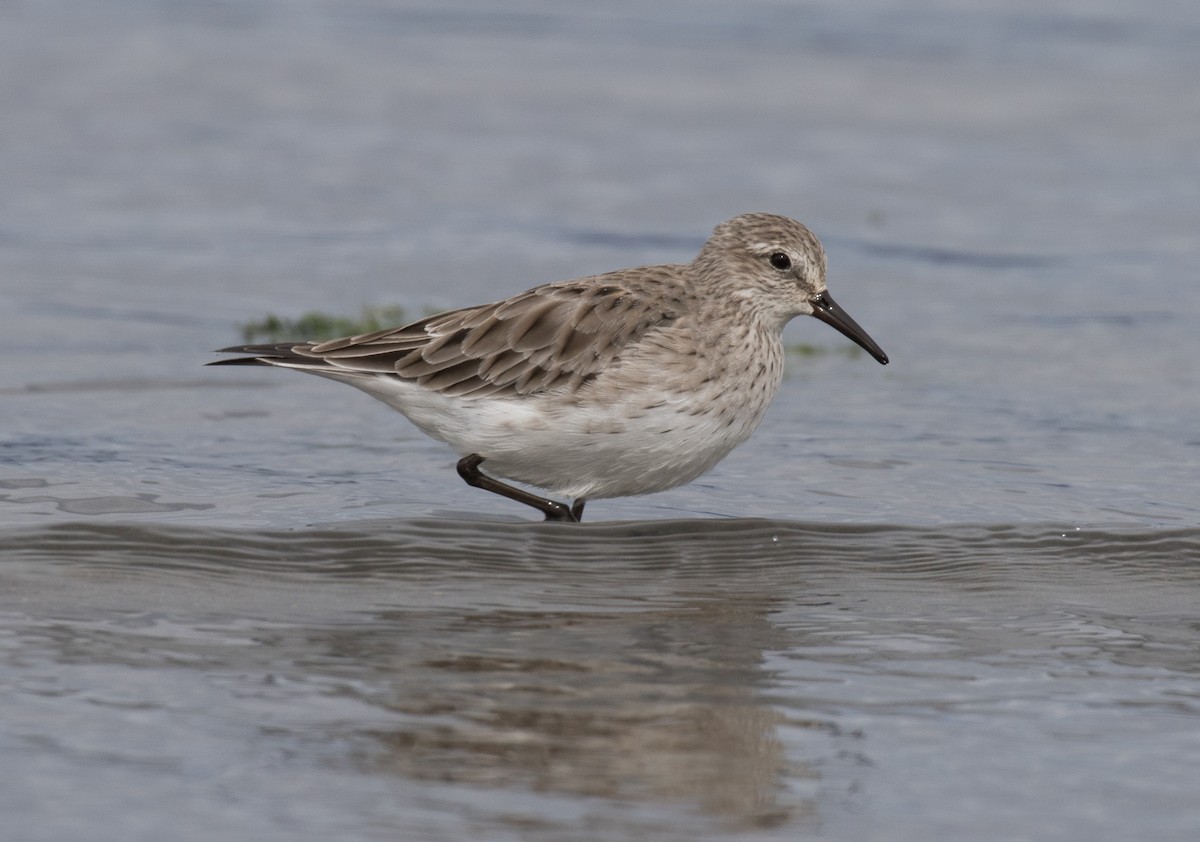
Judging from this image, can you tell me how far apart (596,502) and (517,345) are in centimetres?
127

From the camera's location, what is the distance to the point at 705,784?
16.5 feet

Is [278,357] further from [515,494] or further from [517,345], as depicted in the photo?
[515,494]

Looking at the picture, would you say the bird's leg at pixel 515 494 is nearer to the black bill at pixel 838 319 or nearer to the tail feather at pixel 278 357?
the tail feather at pixel 278 357

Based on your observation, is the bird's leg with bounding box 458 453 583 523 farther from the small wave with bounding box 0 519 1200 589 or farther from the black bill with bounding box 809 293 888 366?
the black bill with bounding box 809 293 888 366

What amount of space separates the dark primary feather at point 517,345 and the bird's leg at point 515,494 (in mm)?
387

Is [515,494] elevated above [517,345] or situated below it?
below

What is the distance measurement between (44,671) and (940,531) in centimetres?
396

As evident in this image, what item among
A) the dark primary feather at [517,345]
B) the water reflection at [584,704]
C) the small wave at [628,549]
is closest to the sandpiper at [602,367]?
the dark primary feather at [517,345]

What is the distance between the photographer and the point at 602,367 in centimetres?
762

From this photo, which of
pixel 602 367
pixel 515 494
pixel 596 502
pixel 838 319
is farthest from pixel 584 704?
pixel 838 319

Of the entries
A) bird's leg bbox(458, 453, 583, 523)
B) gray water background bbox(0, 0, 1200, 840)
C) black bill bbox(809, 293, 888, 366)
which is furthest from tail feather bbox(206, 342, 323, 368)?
black bill bbox(809, 293, 888, 366)

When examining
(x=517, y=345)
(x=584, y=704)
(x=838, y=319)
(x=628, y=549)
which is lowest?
(x=584, y=704)

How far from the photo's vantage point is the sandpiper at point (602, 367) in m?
7.52

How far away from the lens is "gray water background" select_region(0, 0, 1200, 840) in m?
5.11
